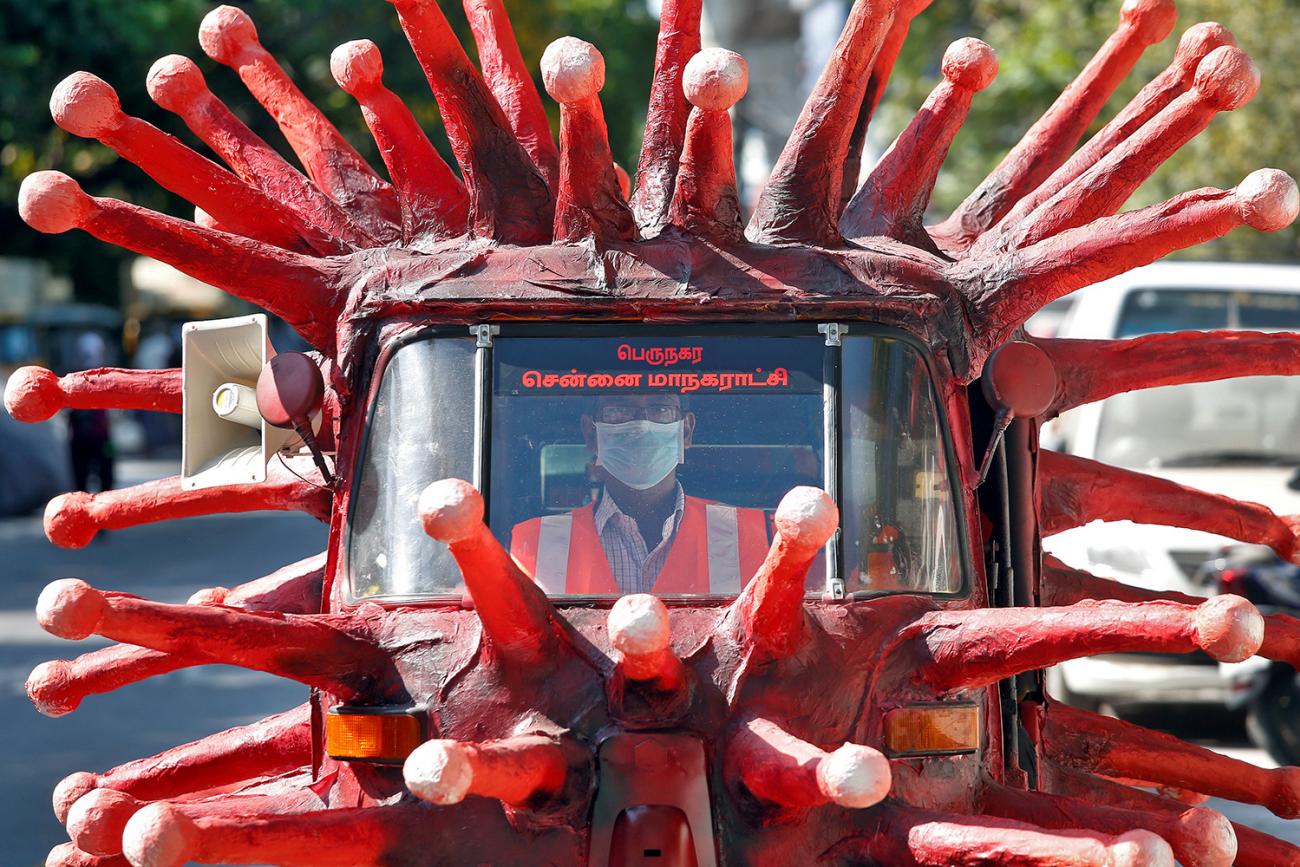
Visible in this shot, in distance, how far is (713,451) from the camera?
14.8ft

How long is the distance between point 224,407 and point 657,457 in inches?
52.8

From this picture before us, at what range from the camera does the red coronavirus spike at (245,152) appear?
5.46m

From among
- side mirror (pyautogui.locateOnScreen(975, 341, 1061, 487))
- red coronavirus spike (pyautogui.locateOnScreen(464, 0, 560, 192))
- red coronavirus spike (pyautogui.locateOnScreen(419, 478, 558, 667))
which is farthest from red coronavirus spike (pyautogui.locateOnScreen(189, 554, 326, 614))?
side mirror (pyautogui.locateOnScreen(975, 341, 1061, 487))

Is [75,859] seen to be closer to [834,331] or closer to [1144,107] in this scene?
[834,331]

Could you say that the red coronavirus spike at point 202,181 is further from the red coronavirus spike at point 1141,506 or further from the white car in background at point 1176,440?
the white car in background at point 1176,440

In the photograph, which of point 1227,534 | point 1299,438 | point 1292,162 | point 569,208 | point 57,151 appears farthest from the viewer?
point 57,151

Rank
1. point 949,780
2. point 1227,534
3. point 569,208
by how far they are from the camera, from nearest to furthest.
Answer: point 949,780
point 569,208
point 1227,534

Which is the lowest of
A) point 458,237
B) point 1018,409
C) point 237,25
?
point 1018,409

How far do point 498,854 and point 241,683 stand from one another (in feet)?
27.2

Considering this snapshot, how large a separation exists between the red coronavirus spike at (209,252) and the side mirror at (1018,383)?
1691mm

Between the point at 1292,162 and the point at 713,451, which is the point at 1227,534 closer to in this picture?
the point at 713,451

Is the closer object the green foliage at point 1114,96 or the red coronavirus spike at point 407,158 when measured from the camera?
the red coronavirus spike at point 407,158

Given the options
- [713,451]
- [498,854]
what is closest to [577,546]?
[713,451]

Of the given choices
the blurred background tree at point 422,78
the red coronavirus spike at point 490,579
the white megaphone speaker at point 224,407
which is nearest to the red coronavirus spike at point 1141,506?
the red coronavirus spike at point 490,579
